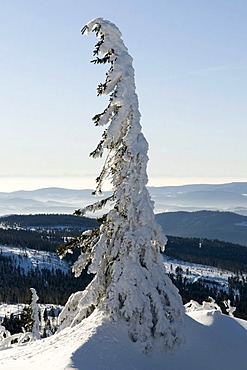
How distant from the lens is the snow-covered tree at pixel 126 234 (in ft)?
62.1

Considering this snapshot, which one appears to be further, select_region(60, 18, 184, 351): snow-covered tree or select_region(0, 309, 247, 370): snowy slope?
select_region(60, 18, 184, 351): snow-covered tree

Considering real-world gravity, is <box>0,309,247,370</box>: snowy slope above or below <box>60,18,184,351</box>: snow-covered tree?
below

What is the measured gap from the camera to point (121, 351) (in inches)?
717

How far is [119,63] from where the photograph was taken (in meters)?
19.6

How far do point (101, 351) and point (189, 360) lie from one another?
390 centimetres

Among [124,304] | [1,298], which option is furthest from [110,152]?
[1,298]

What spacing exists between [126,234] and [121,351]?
4.54m

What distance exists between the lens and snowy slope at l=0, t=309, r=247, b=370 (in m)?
17.7

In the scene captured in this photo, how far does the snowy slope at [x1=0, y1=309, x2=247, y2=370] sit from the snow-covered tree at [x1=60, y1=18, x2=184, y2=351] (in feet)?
1.88

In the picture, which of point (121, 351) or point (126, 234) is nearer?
point (121, 351)

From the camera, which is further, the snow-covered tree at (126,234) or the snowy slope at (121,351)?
the snow-covered tree at (126,234)

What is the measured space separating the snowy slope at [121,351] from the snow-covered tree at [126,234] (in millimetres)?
574

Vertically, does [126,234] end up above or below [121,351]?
above

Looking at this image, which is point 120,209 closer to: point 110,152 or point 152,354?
point 110,152
